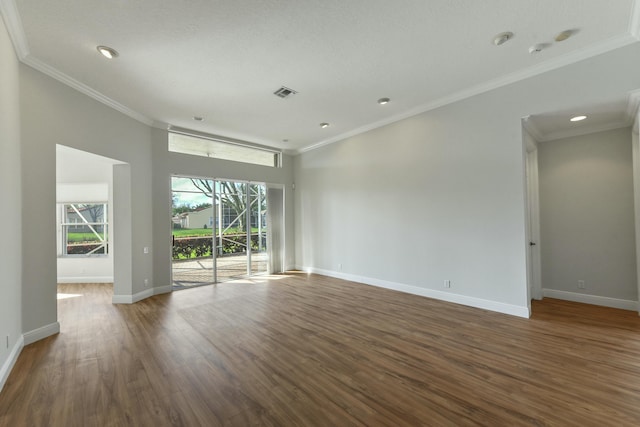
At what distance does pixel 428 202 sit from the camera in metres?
4.50

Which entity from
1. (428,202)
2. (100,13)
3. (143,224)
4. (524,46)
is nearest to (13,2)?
(100,13)

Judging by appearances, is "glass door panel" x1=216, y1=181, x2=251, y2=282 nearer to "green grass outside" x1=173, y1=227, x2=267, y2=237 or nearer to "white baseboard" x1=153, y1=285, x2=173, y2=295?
"green grass outside" x1=173, y1=227, x2=267, y2=237

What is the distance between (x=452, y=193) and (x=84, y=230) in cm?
789

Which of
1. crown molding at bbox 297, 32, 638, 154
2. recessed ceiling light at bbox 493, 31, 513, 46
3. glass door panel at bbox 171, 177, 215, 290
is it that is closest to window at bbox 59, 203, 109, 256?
glass door panel at bbox 171, 177, 215, 290

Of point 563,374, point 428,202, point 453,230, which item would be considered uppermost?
point 428,202

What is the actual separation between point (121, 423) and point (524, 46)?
16.7 ft

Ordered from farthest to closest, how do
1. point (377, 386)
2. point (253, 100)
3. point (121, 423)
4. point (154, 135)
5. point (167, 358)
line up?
point (154, 135)
point (253, 100)
point (167, 358)
point (377, 386)
point (121, 423)

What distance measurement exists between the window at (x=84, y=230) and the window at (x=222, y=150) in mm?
2504

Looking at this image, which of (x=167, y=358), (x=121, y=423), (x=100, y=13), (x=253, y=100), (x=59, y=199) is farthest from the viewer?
(x=59, y=199)

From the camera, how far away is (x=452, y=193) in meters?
4.21

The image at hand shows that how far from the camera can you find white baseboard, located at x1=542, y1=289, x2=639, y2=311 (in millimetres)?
3742

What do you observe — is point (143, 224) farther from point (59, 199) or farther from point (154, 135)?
point (59, 199)

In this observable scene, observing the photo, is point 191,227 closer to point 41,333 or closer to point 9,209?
point 41,333

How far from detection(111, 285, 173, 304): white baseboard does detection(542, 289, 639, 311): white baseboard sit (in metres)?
6.88
